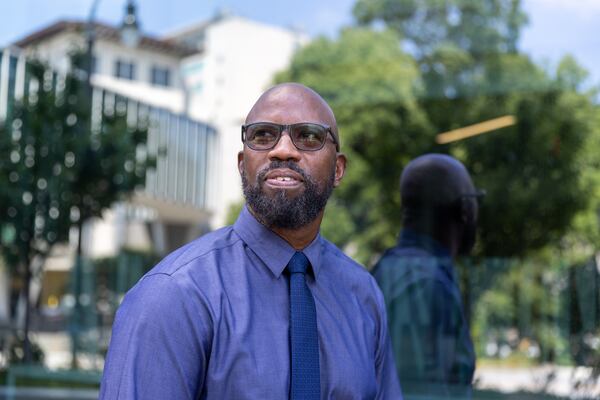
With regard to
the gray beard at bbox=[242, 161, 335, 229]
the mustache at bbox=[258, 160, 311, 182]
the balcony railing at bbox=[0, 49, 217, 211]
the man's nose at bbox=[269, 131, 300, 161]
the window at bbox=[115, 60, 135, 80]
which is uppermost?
the window at bbox=[115, 60, 135, 80]

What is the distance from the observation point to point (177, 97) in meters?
5.28

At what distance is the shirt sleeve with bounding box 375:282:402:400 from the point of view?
1621 millimetres

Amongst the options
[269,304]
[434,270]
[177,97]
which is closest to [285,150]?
[269,304]

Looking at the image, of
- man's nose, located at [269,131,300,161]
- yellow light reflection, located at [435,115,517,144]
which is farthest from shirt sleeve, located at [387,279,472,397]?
man's nose, located at [269,131,300,161]

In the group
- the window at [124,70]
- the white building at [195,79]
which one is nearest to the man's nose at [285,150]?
the white building at [195,79]

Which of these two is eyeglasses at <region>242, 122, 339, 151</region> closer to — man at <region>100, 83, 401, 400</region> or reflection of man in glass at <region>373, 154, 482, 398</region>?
man at <region>100, 83, 401, 400</region>

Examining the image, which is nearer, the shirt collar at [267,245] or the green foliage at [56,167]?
the shirt collar at [267,245]

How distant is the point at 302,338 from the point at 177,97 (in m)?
3.98

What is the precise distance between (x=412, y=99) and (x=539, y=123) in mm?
667

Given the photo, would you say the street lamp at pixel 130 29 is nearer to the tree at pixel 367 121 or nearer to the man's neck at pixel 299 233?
the tree at pixel 367 121

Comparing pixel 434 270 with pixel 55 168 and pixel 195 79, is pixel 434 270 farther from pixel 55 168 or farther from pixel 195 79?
pixel 55 168

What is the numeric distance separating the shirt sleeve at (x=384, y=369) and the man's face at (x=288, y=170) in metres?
0.26

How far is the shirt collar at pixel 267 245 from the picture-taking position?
1.52 m

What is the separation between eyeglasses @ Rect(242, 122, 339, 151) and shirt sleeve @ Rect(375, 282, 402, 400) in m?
0.33
